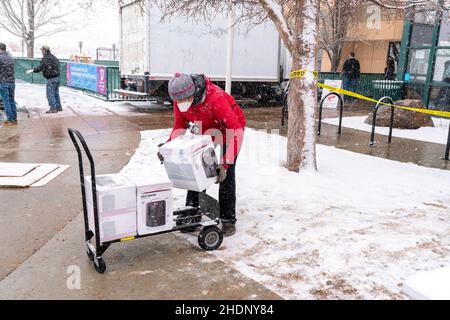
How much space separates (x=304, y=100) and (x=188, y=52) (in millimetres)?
7564

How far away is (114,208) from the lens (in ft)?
11.0

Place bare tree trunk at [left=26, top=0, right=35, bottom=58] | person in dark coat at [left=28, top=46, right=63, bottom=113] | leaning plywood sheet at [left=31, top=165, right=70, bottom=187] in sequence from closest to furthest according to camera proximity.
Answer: leaning plywood sheet at [left=31, top=165, right=70, bottom=187], person in dark coat at [left=28, top=46, right=63, bottom=113], bare tree trunk at [left=26, top=0, right=35, bottom=58]

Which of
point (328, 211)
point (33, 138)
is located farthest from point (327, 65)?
point (328, 211)

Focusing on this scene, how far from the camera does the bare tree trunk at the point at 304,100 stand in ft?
20.6

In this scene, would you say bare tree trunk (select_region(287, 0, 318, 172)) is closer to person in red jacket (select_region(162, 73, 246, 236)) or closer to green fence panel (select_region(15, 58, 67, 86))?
person in red jacket (select_region(162, 73, 246, 236))

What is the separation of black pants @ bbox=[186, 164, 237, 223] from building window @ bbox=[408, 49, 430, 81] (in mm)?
10983

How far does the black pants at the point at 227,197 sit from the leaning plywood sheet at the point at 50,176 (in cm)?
247

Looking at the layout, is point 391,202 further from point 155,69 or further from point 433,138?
point 155,69

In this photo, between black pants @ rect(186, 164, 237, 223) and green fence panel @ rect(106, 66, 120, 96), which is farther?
green fence panel @ rect(106, 66, 120, 96)

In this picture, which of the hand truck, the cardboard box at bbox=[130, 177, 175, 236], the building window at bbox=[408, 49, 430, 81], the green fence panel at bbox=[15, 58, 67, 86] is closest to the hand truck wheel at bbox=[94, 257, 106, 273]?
the hand truck

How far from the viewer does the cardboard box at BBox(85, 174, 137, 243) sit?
A: 10.8 ft

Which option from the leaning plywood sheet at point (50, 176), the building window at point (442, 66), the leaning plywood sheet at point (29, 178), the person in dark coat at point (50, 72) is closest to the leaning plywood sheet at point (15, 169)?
the leaning plywood sheet at point (29, 178)

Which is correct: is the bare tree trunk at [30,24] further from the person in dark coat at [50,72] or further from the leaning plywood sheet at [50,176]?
the leaning plywood sheet at [50,176]

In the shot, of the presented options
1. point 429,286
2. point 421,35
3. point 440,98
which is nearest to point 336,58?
point 421,35
